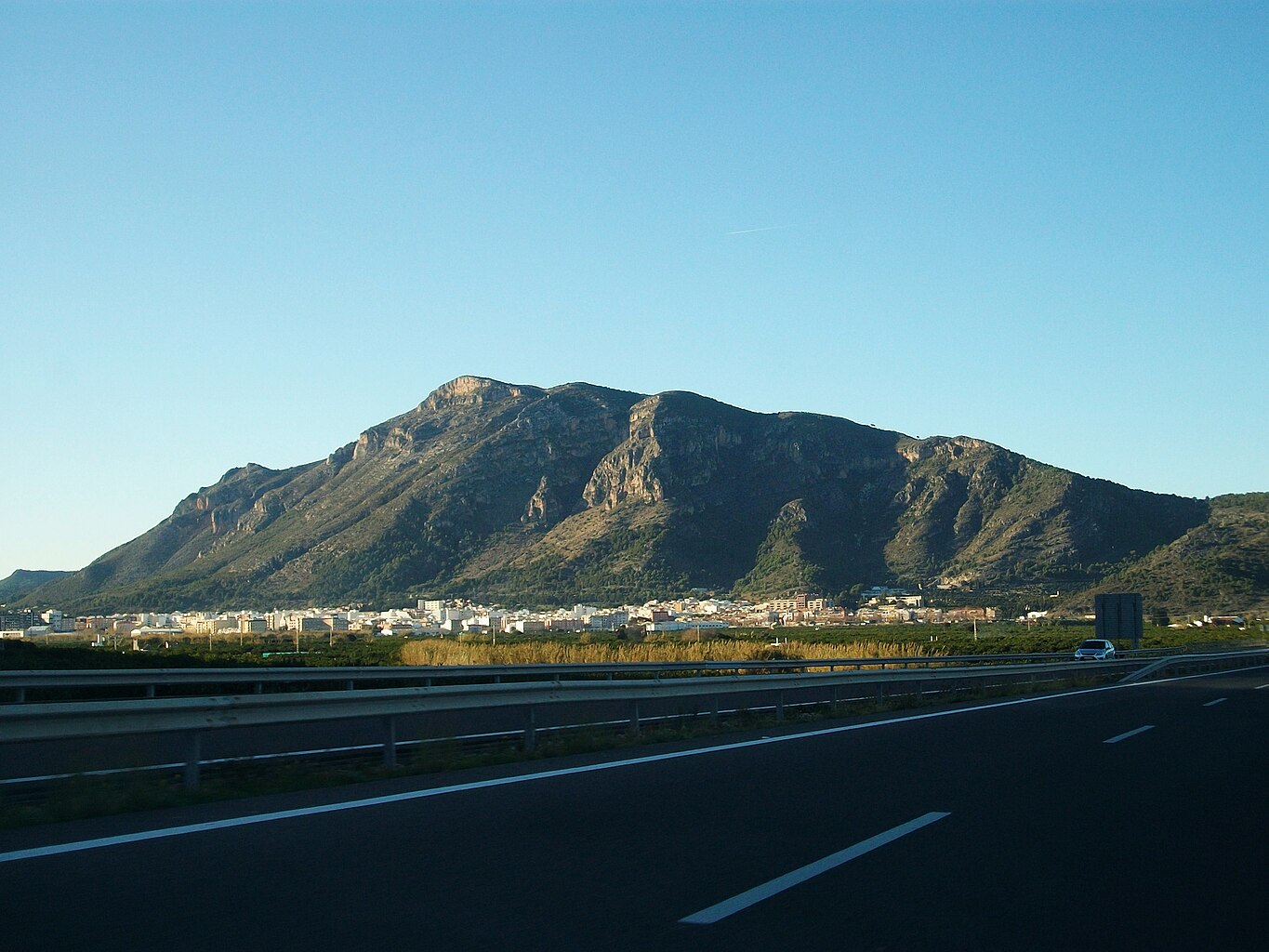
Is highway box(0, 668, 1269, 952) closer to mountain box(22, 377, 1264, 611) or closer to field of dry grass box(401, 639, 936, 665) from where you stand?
field of dry grass box(401, 639, 936, 665)

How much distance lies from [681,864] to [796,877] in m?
0.74

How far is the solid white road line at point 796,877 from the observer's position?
243 inches

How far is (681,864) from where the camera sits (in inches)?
292

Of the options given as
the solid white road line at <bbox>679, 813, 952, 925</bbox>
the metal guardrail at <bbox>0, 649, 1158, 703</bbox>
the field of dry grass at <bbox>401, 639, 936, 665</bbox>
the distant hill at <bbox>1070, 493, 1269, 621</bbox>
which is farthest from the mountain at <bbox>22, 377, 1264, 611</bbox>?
the solid white road line at <bbox>679, 813, 952, 925</bbox>

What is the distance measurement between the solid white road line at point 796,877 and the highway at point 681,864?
2 centimetres

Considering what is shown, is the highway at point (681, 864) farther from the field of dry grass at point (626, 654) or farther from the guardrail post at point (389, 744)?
the field of dry grass at point (626, 654)

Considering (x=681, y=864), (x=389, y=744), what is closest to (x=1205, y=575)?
(x=389, y=744)

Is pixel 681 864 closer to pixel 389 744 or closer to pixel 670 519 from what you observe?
pixel 389 744

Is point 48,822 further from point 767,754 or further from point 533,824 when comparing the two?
point 767,754

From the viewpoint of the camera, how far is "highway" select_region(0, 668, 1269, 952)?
5855 mm

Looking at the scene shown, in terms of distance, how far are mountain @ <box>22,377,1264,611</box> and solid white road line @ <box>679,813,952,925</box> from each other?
114392 millimetres

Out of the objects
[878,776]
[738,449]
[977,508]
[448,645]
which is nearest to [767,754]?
[878,776]

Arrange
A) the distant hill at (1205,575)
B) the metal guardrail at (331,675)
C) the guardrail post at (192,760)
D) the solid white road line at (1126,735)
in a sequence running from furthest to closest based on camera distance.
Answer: the distant hill at (1205,575)
the metal guardrail at (331,675)
the solid white road line at (1126,735)
the guardrail post at (192,760)

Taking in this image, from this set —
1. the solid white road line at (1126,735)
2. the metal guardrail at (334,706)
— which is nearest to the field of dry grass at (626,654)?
the metal guardrail at (334,706)
